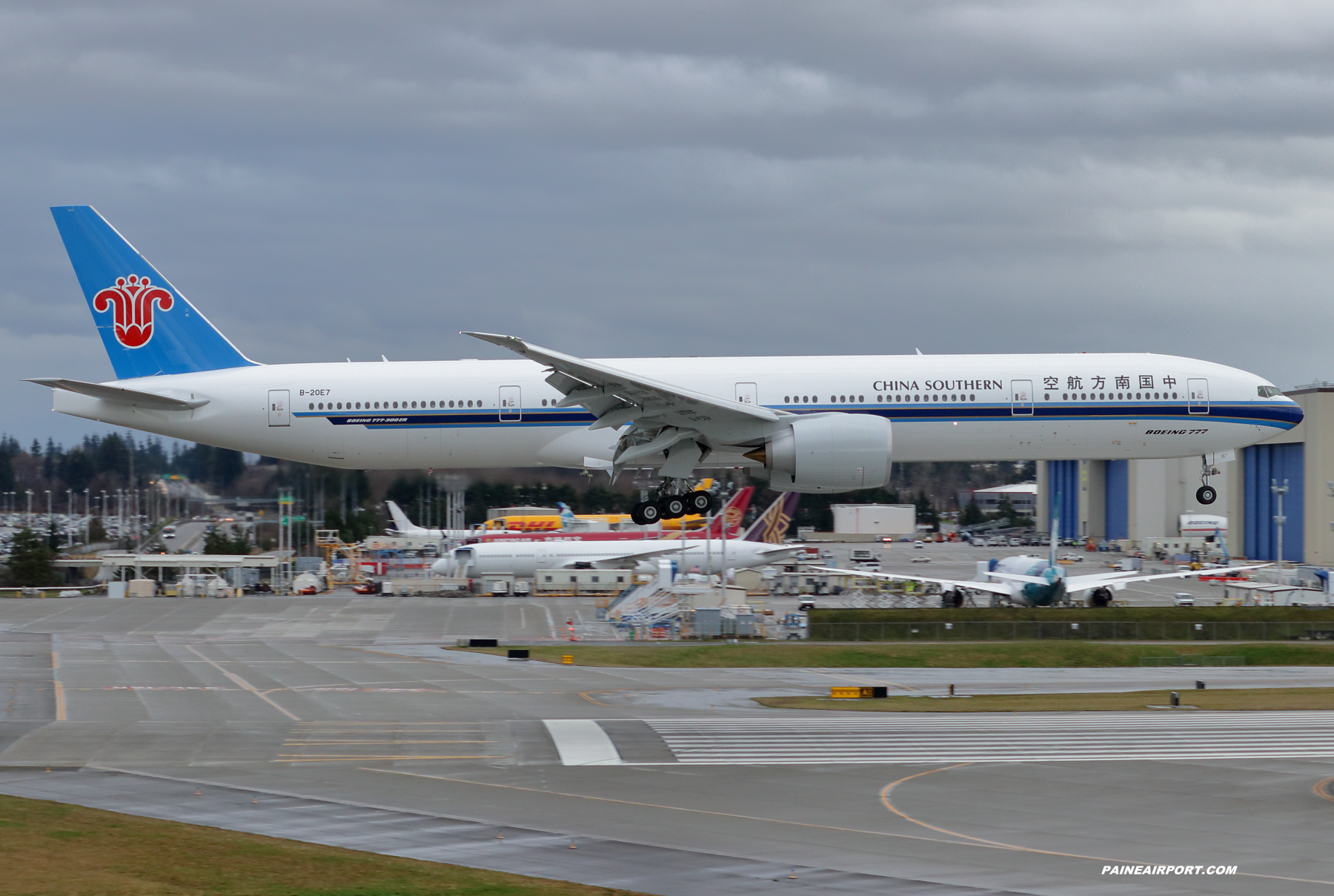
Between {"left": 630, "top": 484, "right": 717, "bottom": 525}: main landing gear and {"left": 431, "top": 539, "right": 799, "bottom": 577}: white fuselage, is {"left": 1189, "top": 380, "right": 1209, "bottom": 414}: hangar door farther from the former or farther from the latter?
{"left": 431, "top": 539, "right": 799, "bottom": 577}: white fuselage

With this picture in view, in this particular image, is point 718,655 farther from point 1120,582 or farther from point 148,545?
point 148,545

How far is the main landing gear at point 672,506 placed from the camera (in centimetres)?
3638

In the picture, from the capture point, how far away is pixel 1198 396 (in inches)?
1487

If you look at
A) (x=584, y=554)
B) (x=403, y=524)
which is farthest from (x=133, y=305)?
(x=403, y=524)

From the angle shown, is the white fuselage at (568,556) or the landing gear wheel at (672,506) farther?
the white fuselage at (568,556)

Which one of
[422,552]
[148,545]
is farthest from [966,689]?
[148,545]

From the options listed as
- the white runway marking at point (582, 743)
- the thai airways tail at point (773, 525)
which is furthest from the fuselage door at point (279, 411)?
the thai airways tail at point (773, 525)

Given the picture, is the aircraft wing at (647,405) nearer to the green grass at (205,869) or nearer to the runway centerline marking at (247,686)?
the runway centerline marking at (247,686)

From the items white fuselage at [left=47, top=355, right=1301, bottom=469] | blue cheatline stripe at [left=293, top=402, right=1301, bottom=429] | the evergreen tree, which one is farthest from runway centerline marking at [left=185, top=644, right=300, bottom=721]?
the evergreen tree

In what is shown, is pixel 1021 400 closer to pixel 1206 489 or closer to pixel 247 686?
pixel 1206 489

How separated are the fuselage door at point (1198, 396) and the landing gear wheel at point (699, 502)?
46.4 ft

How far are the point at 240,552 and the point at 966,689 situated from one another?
267ft

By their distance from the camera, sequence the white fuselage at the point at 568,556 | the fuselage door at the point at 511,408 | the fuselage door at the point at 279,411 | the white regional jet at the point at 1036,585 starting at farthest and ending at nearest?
the white fuselage at the point at 568,556
the white regional jet at the point at 1036,585
the fuselage door at the point at 279,411
the fuselage door at the point at 511,408

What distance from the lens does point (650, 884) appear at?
17250 mm
